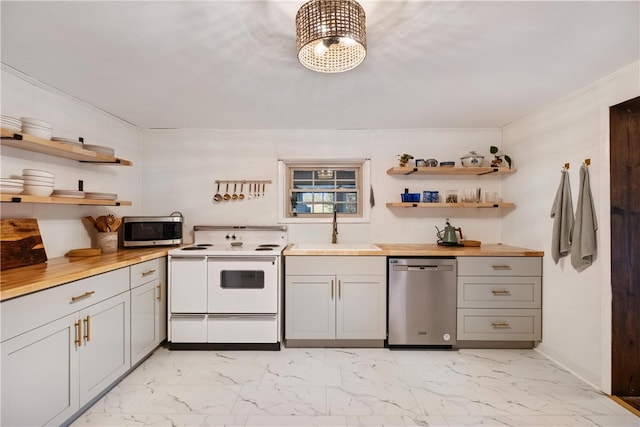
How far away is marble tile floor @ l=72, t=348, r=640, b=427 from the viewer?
1.79 meters

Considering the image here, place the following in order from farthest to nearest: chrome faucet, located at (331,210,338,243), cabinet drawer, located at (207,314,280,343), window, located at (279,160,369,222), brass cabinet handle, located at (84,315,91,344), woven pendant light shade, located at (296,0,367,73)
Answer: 1. window, located at (279,160,369,222)
2. chrome faucet, located at (331,210,338,243)
3. cabinet drawer, located at (207,314,280,343)
4. brass cabinet handle, located at (84,315,91,344)
5. woven pendant light shade, located at (296,0,367,73)

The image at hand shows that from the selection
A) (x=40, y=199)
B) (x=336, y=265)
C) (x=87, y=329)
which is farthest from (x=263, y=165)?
(x=87, y=329)

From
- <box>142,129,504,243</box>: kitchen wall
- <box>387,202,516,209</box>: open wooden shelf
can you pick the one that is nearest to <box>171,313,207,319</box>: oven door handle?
<box>142,129,504,243</box>: kitchen wall

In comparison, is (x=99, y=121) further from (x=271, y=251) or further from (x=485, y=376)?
(x=485, y=376)

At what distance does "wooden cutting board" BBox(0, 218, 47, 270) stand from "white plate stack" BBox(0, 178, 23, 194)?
298 millimetres

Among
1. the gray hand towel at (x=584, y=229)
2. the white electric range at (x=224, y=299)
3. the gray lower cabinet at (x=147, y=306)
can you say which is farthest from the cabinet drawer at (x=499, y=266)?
the gray lower cabinet at (x=147, y=306)

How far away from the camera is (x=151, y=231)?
2.90 metres

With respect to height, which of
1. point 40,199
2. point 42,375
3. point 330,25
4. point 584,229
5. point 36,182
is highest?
point 330,25

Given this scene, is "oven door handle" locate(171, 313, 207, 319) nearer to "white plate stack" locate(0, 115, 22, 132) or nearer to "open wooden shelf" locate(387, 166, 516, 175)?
"white plate stack" locate(0, 115, 22, 132)

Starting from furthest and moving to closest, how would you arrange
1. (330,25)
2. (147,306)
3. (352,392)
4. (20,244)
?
(147,306), (352,392), (20,244), (330,25)

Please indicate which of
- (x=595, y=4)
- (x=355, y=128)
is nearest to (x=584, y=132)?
(x=595, y=4)

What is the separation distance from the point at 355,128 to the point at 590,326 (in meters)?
2.63

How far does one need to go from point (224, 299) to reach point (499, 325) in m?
2.51

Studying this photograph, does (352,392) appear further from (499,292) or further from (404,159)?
(404,159)
